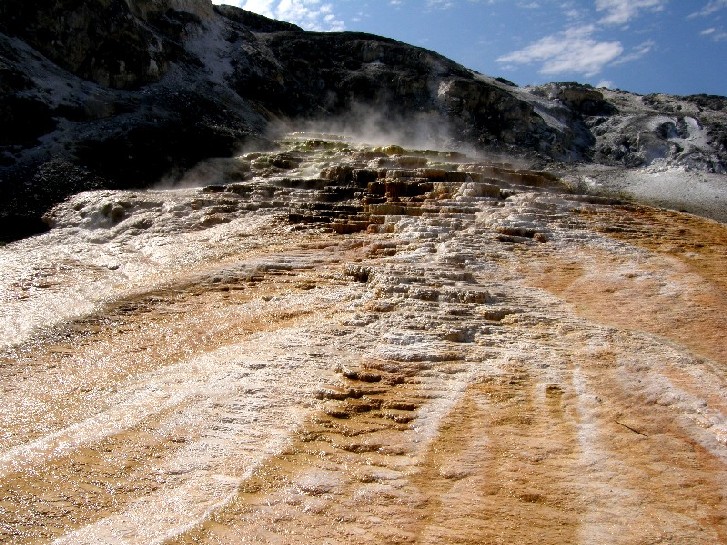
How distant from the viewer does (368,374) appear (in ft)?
18.1

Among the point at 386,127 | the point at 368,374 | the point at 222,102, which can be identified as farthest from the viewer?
the point at 386,127

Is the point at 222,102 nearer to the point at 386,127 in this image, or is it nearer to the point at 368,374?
the point at 386,127

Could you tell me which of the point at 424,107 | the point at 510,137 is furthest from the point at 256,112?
the point at 510,137

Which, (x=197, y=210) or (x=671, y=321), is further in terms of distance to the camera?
(x=197, y=210)

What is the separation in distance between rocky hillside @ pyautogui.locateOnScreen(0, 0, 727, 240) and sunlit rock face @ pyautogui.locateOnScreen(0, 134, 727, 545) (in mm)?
3327

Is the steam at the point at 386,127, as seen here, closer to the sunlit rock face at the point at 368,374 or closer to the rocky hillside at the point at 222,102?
the rocky hillside at the point at 222,102

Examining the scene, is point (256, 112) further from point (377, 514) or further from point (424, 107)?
point (377, 514)

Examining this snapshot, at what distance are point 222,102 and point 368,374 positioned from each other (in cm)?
1558

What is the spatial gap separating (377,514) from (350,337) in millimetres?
2648

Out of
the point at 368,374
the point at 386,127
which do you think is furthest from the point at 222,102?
the point at 368,374

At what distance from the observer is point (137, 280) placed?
8.70m

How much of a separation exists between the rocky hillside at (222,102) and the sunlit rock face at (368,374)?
131 inches

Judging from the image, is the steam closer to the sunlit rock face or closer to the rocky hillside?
the rocky hillside

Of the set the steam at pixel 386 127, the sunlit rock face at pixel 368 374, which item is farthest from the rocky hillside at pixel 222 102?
the sunlit rock face at pixel 368 374
